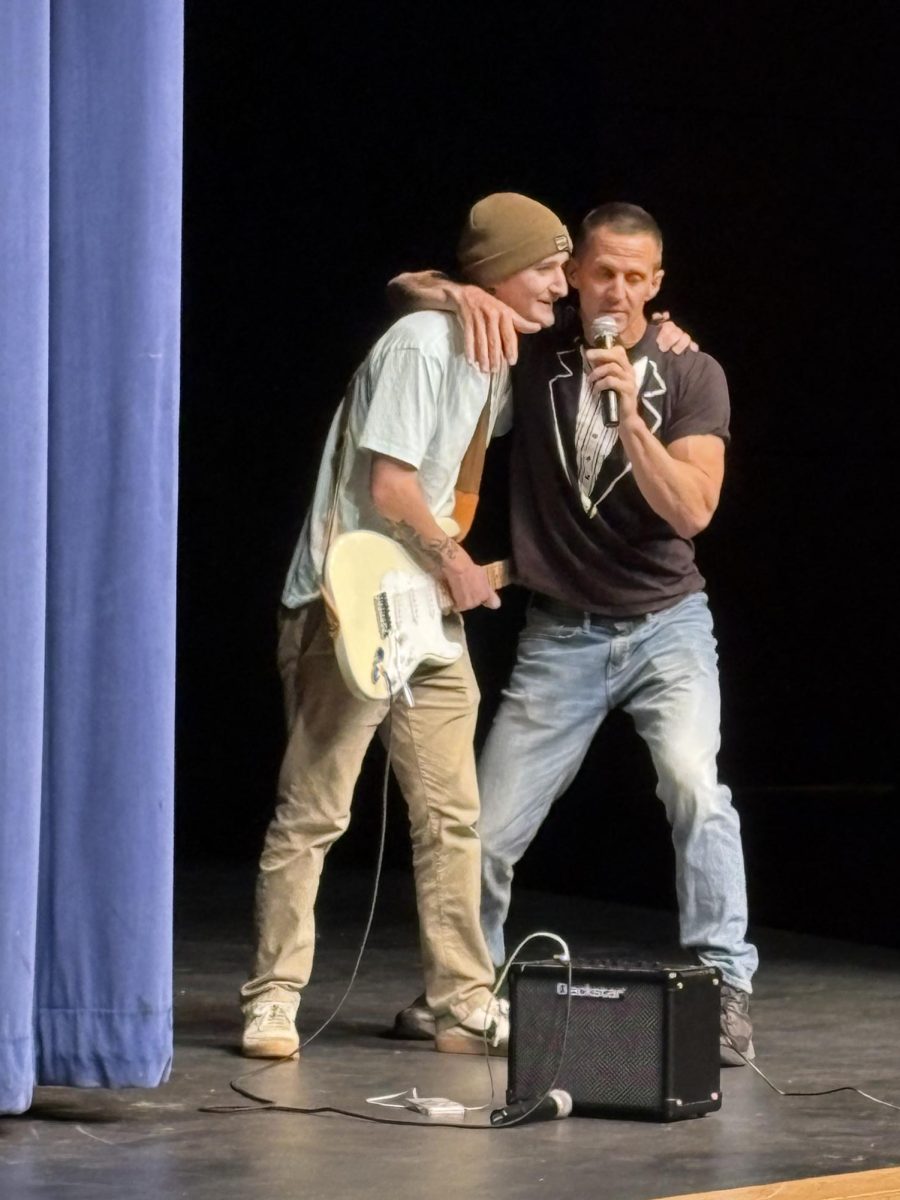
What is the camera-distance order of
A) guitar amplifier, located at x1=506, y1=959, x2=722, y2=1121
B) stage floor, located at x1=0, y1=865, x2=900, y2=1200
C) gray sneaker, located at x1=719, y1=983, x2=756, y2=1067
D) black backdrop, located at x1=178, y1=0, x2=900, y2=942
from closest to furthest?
stage floor, located at x1=0, y1=865, x2=900, y2=1200
guitar amplifier, located at x1=506, y1=959, x2=722, y2=1121
gray sneaker, located at x1=719, y1=983, x2=756, y2=1067
black backdrop, located at x1=178, y1=0, x2=900, y2=942

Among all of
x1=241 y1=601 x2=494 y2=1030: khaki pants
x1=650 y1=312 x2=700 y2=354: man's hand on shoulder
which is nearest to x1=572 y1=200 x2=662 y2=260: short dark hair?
x1=650 y1=312 x2=700 y2=354: man's hand on shoulder

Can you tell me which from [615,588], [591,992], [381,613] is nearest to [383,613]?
[381,613]

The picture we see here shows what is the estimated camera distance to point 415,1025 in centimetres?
385

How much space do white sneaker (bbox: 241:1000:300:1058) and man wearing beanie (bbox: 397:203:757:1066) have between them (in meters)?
0.29

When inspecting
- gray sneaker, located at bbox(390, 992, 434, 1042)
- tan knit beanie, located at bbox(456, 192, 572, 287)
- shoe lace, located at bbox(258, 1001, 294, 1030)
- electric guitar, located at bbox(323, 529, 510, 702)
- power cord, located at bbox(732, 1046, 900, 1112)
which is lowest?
gray sneaker, located at bbox(390, 992, 434, 1042)

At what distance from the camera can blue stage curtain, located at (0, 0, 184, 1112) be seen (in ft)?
10.0

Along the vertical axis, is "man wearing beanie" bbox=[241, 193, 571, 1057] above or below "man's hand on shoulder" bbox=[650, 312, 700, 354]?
below

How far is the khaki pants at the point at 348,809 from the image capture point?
3678 mm

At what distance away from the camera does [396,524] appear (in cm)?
370

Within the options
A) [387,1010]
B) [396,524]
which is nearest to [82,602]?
[396,524]

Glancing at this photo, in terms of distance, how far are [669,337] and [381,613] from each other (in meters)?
0.77

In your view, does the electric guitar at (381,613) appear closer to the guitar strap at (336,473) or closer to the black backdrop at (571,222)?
the guitar strap at (336,473)

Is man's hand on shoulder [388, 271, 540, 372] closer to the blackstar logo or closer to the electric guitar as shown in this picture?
the electric guitar

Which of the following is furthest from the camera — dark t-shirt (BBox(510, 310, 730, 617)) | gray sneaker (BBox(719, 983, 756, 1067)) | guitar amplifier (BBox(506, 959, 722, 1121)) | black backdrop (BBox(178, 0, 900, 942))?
black backdrop (BBox(178, 0, 900, 942))
